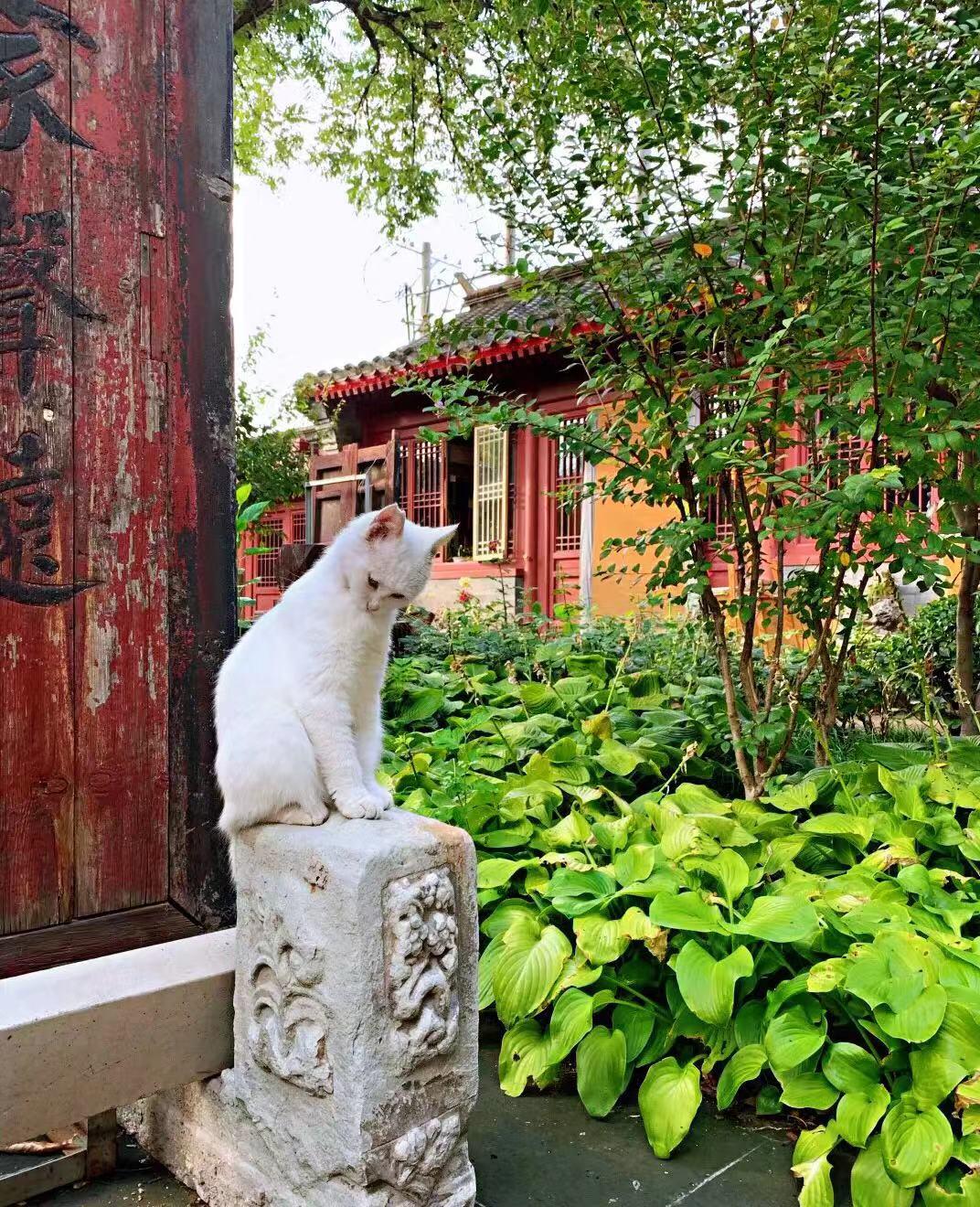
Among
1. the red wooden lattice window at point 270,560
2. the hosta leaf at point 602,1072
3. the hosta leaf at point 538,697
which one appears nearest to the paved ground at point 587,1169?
the hosta leaf at point 602,1072

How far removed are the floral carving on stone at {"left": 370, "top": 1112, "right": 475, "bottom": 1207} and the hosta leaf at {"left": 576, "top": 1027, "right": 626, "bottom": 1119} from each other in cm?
46

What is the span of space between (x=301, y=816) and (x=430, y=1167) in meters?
0.64

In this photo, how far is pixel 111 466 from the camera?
1621 millimetres

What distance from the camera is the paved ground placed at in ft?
5.54

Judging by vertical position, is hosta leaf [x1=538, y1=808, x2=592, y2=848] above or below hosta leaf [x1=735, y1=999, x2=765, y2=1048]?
above

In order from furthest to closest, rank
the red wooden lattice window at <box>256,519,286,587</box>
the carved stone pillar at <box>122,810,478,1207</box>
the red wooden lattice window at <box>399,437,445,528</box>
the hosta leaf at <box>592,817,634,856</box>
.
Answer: the red wooden lattice window at <box>256,519,286,587</box> < the red wooden lattice window at <box>399,437,445,528</box> < the hosta leaf at <box>592,817,634,856</box> < the carved stone pillar at <box>122,810,478,1207</box>

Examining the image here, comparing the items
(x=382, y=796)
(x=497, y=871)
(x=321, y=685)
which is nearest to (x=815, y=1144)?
(x=497, y=871)

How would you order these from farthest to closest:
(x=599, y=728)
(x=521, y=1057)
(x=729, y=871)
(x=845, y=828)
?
(x=599, y=728)
(x=845, y=828)
(x=729, y=871)
(x=521, y=1057)

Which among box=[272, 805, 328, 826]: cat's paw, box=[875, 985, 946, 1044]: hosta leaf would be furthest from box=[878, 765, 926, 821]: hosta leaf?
box=[272, 805, 328, 826]: cat's paw

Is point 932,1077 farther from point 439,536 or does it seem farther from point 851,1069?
point 439,536

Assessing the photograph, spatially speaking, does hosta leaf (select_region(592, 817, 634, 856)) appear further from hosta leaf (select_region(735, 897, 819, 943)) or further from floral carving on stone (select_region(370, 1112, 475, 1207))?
floral carving on stone (select_region(370, 1112, 475, 1207))

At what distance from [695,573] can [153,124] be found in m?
1.91

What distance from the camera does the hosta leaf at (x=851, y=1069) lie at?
1728 mm

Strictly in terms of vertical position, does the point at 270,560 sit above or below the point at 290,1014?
above
